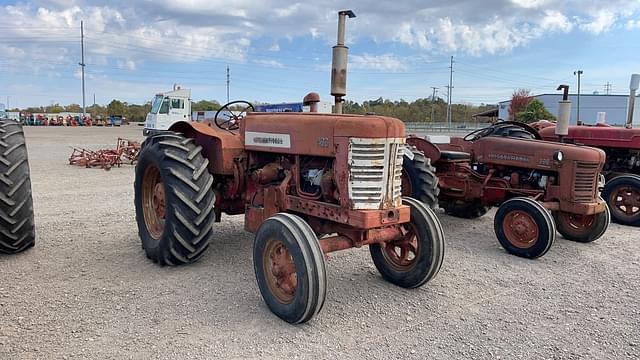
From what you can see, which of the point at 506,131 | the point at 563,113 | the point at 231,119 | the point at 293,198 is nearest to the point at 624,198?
the point at 563,113

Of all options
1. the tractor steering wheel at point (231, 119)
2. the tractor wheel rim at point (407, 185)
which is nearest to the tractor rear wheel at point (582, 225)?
the tractor wheel rim at point (407, 185)

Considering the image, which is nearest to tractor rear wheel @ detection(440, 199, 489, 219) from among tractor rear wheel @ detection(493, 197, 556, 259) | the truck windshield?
tractor rear wheel @ detection(493, 197, 556, 259)

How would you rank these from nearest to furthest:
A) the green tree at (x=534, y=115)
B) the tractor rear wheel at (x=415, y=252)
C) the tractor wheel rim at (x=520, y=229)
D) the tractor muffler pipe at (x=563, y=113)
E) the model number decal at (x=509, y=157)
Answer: the tractor rear wheel at (x=415, y=252) < the tractor wheel rim at (x=520, y=229) < the model number decal at (x=509, y=157) < the tractor muffler pipe at (x=563, y=113) < the green tree at (x=534, y=115)

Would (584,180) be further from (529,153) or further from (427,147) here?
(427,147)

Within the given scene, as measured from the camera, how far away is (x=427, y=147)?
289 inches

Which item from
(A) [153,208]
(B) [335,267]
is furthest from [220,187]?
(B) [335,267]

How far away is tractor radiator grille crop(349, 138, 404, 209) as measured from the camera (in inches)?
143

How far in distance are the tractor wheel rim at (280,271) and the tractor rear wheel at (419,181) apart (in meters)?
2.94

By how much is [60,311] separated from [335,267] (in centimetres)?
238

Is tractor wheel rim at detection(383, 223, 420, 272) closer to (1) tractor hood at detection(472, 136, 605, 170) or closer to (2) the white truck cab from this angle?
(1) tractor hood at detection(472, 136, 605, 170)

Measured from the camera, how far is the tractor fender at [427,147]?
723 cm

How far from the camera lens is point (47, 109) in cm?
8981

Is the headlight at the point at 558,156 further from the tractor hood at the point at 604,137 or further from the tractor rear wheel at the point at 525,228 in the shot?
the tractor hood at the point at 604,137

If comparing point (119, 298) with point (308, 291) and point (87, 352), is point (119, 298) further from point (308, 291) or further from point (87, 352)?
point (308, 291)
